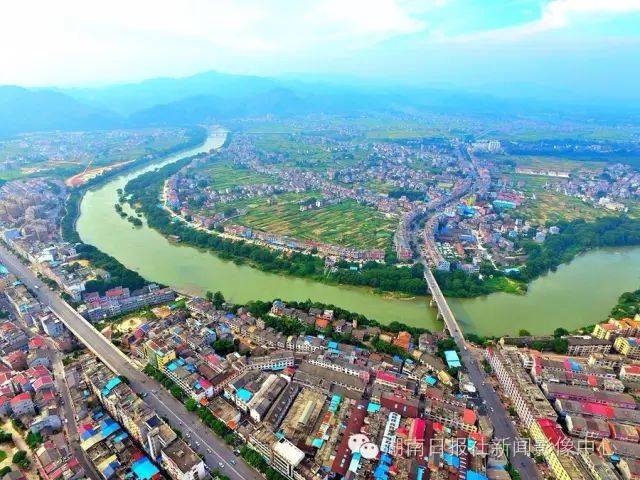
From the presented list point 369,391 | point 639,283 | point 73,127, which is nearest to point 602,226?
point 639,283

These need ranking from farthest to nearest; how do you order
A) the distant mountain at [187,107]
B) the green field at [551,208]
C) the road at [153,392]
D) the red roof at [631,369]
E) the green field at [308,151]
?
the distant mountain at [187,107], the green field at [308,151], the green field at [551,208], the red roof at [631,369], the road at [153,392]

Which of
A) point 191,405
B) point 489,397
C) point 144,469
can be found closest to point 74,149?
point 191,405

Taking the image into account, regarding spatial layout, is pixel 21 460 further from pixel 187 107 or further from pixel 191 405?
pixel 187 107

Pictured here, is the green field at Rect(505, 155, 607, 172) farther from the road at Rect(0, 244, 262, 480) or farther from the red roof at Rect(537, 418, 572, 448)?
the road at Rect(0, 244, 262, 480)

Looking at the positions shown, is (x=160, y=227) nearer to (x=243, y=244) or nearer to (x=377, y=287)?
(x=243, y=244)

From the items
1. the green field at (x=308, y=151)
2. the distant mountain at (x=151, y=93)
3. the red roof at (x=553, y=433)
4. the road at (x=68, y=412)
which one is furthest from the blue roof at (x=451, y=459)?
the distant mountain at (x=151, y=93)

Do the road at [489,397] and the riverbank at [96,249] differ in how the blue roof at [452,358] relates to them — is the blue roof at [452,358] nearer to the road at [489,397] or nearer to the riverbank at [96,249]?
the road at [489,397]
